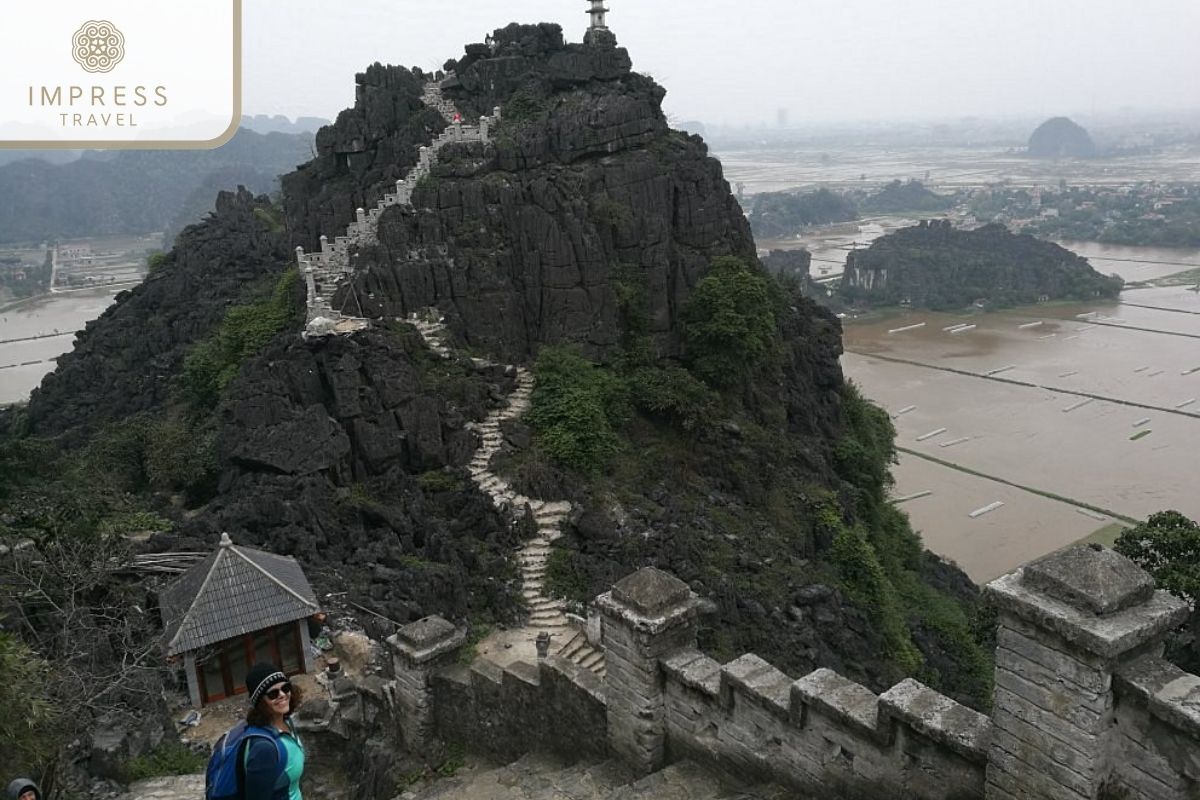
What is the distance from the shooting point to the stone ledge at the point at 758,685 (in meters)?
7.21

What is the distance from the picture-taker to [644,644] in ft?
25.8

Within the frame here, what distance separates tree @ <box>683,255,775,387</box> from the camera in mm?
27516

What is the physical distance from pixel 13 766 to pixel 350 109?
3035 centimetres

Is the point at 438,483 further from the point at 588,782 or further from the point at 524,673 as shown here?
the point at 588,782

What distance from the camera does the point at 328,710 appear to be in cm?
1157

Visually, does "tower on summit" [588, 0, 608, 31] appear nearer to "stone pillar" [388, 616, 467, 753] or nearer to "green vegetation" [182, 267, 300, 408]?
"green vegetation" [182, 267, 300, 408]

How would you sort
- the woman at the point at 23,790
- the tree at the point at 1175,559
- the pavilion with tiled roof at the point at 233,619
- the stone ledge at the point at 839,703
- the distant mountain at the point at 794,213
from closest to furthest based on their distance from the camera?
the woman at the point at 23,790 < the stone ledge at the point at 839,703 < the pavilion with tiled roof at the point at 233,619 < the tree at the point at 1175,559 < the distant mountain at the point at 794,213

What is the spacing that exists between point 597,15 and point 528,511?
2134 centimetres

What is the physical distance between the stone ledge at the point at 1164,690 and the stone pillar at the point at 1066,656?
0.07m

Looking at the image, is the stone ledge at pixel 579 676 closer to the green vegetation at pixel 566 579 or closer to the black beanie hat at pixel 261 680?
the black beanie hat at pixel 261 680

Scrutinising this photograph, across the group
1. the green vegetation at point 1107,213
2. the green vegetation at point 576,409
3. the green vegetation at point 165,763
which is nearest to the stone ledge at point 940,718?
the green vegetation at point 165,763

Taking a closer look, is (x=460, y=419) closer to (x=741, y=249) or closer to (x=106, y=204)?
(x=741, y=249)

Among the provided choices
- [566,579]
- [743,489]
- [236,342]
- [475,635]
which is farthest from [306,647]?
[236,342]

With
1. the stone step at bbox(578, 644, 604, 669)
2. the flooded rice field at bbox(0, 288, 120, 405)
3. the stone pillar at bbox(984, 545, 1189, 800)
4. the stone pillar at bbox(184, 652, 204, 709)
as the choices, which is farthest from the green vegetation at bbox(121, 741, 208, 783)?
the flooded rice field at bbox(0, 288, 120, 405)
